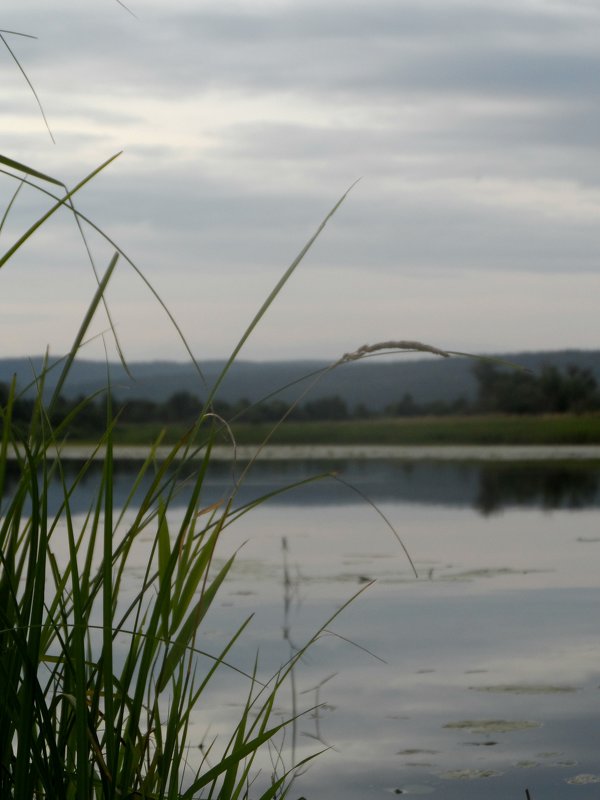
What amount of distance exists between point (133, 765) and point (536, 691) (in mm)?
2916

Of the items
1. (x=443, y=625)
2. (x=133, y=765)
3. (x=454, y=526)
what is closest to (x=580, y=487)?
(x=454, y=526)

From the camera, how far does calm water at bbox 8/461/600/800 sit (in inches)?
129

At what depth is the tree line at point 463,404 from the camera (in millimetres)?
24625

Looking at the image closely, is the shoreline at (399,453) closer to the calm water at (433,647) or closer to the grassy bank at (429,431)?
the grassy bank at (429,431)

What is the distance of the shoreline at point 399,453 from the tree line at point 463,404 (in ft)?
3.12

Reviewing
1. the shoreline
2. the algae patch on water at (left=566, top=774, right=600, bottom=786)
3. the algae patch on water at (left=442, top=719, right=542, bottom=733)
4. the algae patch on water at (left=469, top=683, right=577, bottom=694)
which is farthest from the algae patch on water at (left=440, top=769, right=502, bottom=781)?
the shoreline

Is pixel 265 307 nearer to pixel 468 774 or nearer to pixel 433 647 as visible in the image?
pixel 468 774

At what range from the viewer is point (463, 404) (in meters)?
26.7

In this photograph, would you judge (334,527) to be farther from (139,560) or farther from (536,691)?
(536,691)

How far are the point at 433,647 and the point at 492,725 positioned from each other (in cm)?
119

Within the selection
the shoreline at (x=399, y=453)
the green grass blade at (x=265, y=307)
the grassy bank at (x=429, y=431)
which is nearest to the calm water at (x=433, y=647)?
the green grass blade at (x=265, y=307)

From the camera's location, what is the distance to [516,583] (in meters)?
6.56

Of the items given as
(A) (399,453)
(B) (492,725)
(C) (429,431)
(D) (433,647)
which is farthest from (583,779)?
(C) (429,431)

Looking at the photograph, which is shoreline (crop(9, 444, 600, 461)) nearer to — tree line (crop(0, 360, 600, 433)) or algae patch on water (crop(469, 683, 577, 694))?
tree line (crop(0, 360, 600, 433))
